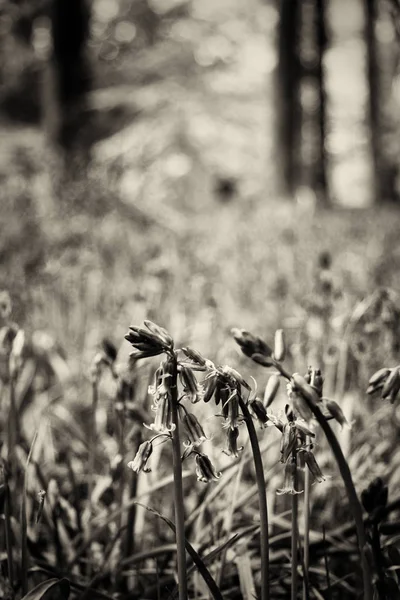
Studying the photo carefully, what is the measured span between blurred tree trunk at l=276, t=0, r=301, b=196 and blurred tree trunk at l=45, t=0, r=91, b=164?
4246 mm

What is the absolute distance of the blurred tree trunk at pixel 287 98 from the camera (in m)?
11.2

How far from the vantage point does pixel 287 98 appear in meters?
11.6

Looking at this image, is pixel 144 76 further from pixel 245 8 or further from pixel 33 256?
pixel 33 256

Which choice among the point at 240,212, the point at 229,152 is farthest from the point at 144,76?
the point at 229,152

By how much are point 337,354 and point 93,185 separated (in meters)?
2.95

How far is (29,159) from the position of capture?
26.0 ft

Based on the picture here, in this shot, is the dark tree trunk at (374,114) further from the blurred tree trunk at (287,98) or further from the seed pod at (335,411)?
the seed pod at (335,411)

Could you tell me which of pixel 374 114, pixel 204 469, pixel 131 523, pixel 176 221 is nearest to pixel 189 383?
pixel 204 469

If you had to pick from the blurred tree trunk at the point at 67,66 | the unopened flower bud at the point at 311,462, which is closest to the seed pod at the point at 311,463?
the unopened flower bud at the point at 311,462

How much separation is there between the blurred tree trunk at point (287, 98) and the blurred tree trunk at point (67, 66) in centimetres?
425

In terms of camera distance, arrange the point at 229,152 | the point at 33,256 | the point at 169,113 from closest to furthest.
A: the point at 33,256 < the point at 169,113 < the point at 229,152

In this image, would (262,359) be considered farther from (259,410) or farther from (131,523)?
(131,523)

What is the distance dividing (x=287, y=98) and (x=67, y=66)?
4838 mm

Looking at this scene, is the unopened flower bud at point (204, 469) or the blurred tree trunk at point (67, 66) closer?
the unopened flower bud at point (204, 469)
